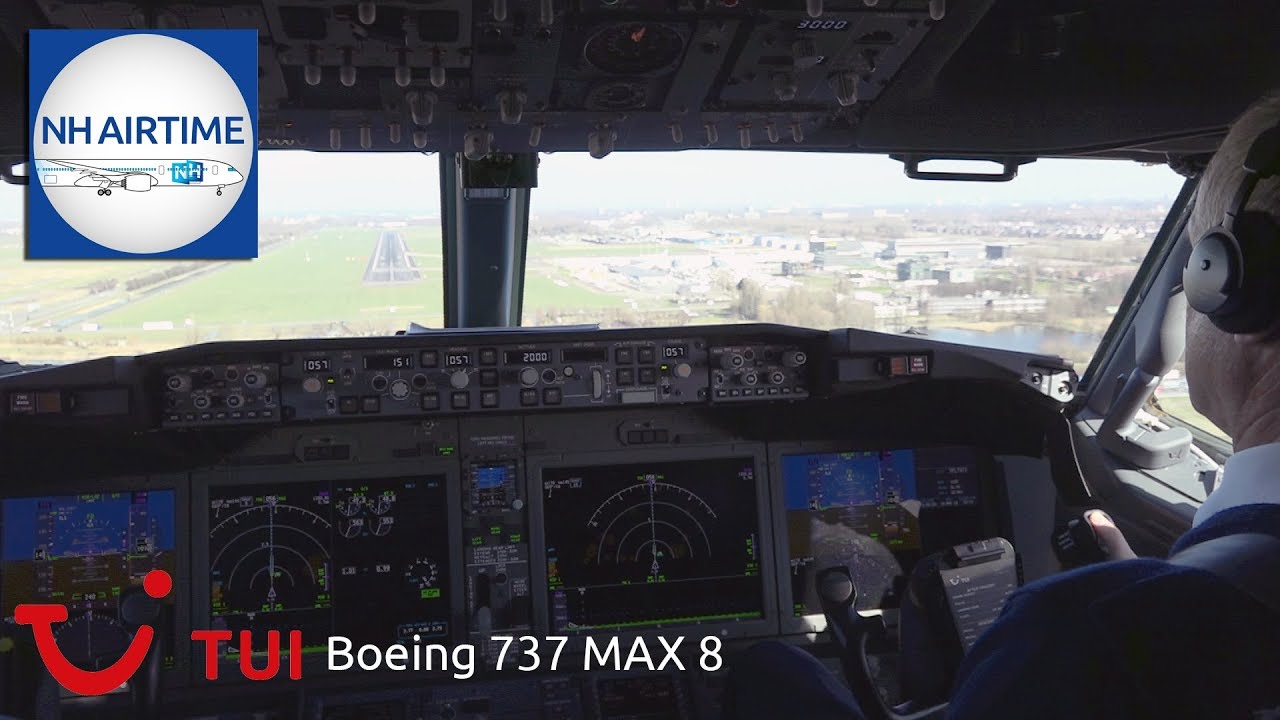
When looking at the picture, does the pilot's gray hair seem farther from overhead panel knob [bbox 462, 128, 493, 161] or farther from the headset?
overhead panel knob [bbox 462, 128, 493, 161]

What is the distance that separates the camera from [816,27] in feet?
6.36

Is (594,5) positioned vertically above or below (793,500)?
above

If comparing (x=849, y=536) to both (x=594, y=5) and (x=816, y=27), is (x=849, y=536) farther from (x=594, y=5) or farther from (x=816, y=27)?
(x=594, y=5)

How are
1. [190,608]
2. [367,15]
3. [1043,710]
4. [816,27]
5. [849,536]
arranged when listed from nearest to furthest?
[1043,710] → [367,15] → [816,27] → [190,608] → [849,536]

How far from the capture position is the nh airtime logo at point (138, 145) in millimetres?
2104

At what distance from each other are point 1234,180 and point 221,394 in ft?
7.99

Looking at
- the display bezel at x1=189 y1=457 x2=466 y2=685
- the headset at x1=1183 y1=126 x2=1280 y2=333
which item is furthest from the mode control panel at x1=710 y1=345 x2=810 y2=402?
the headset at x1=1183 y1=126 x2=1280 y2=333

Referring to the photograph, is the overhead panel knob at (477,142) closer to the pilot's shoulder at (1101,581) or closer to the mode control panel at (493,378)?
the mode control panel at (493,378)

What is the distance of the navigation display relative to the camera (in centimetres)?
274

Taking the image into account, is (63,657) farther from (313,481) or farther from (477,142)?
(477,142)

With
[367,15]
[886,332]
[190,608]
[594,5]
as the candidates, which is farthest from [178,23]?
[886,332]

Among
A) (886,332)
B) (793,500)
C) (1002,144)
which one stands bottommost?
(793,500)

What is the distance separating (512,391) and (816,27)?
1.37 meters

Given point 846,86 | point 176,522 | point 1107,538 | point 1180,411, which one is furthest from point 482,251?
point 1180,411
